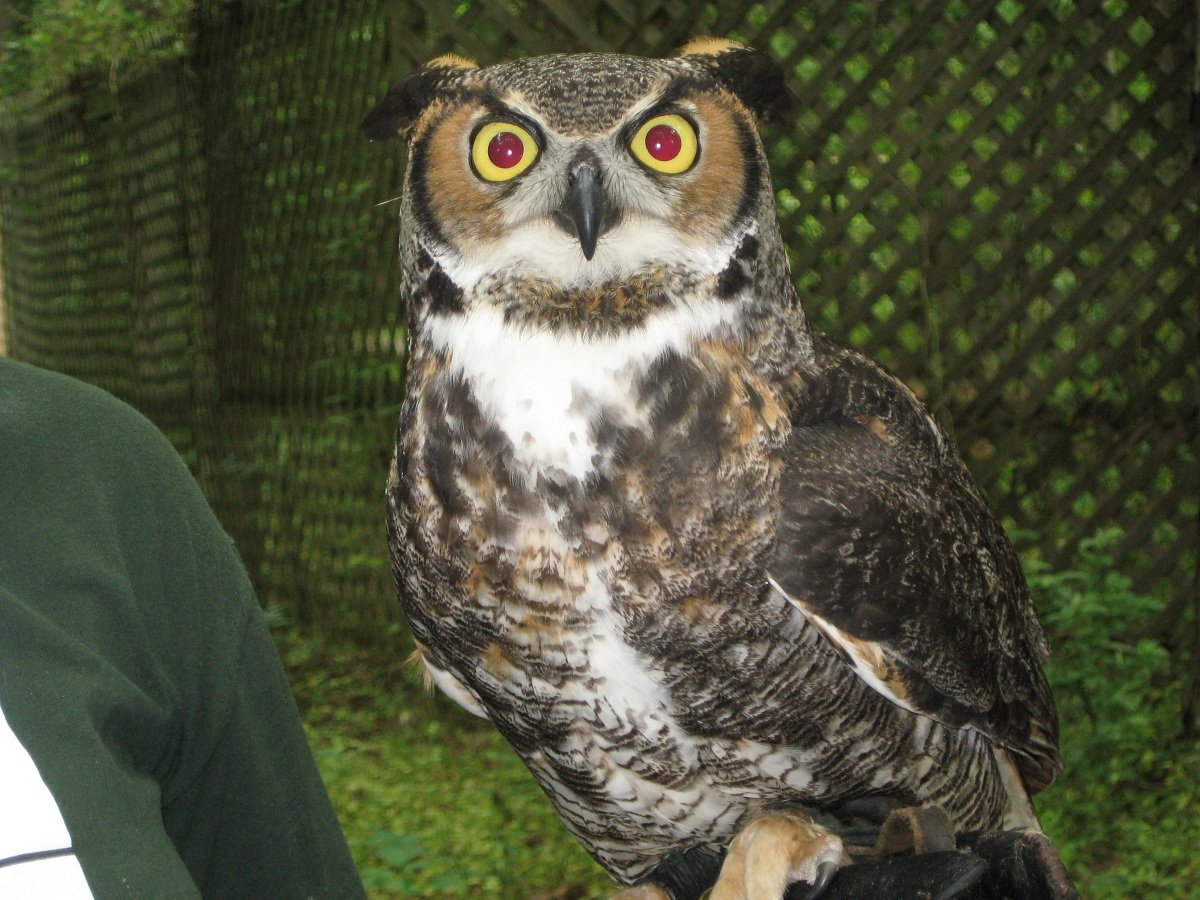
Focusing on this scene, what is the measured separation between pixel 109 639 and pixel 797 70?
10.5 feet

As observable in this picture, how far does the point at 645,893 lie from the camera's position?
173 centimetres

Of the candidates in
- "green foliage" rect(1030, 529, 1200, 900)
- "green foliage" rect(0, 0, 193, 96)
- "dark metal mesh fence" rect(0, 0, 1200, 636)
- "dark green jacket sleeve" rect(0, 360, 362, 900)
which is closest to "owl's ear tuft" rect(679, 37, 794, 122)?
"dark green jacket sleeve" rect(0, 360, 362, 900)

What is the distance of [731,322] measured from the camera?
1539mm

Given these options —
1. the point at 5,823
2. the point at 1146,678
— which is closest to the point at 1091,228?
the point at 1146,678

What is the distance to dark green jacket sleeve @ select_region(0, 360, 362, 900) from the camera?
1.10m

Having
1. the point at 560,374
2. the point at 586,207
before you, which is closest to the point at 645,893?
the point at 560,374

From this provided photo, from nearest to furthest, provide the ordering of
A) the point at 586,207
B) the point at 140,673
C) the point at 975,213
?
the point at 140,673, the point at 586,207, the point at 975,213

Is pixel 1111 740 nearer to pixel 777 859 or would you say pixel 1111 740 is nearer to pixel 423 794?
pixel 423 794

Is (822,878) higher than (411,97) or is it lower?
lower

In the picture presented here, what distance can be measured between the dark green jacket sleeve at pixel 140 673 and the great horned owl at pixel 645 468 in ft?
0.92

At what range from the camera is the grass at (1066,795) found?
3.49 m

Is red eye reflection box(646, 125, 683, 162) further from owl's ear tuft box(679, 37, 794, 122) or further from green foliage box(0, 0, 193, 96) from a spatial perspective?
green foliage box(0, 0, 193, 96)

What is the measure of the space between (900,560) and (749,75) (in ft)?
2.15

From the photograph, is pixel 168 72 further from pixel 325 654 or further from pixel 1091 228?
pixel 1091 228
